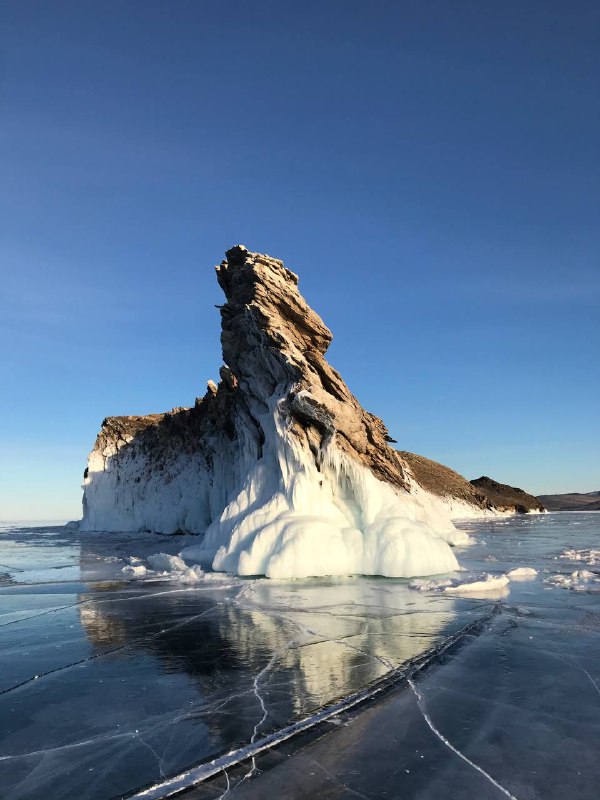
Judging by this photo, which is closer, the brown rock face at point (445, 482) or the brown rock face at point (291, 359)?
the brown rock face at point (291, 359)

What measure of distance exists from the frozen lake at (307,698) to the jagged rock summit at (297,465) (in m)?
3.80

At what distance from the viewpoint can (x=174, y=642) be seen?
7.98 meters

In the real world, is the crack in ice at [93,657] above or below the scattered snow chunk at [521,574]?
below

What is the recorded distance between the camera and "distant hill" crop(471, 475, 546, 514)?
93375 mm

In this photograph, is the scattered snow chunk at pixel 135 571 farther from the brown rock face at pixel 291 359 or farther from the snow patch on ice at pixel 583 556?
the snow patch on ice at pixel 583 556

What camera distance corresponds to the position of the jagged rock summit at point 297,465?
1485 cm

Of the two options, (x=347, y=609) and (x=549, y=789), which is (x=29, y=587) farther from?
(x=549, y=789)

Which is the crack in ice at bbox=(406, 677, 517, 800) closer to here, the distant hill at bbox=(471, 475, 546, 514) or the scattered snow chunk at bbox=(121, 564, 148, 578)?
the scattered snow chunk at bbox=(121, 564, 148, 578)

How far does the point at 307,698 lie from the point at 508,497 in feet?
346

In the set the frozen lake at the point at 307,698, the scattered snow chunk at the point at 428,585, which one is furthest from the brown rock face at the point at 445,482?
the frozen lake at the point at 307,698

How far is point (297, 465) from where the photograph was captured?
17531mm

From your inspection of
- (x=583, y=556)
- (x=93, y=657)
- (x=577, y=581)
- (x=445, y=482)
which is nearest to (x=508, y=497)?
(x=445, y=482)

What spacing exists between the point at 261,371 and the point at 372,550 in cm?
914

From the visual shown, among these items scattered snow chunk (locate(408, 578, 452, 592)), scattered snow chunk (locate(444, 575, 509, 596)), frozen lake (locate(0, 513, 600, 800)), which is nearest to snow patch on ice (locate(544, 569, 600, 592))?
frozen lake (locate(0, 513, 600, 800))
